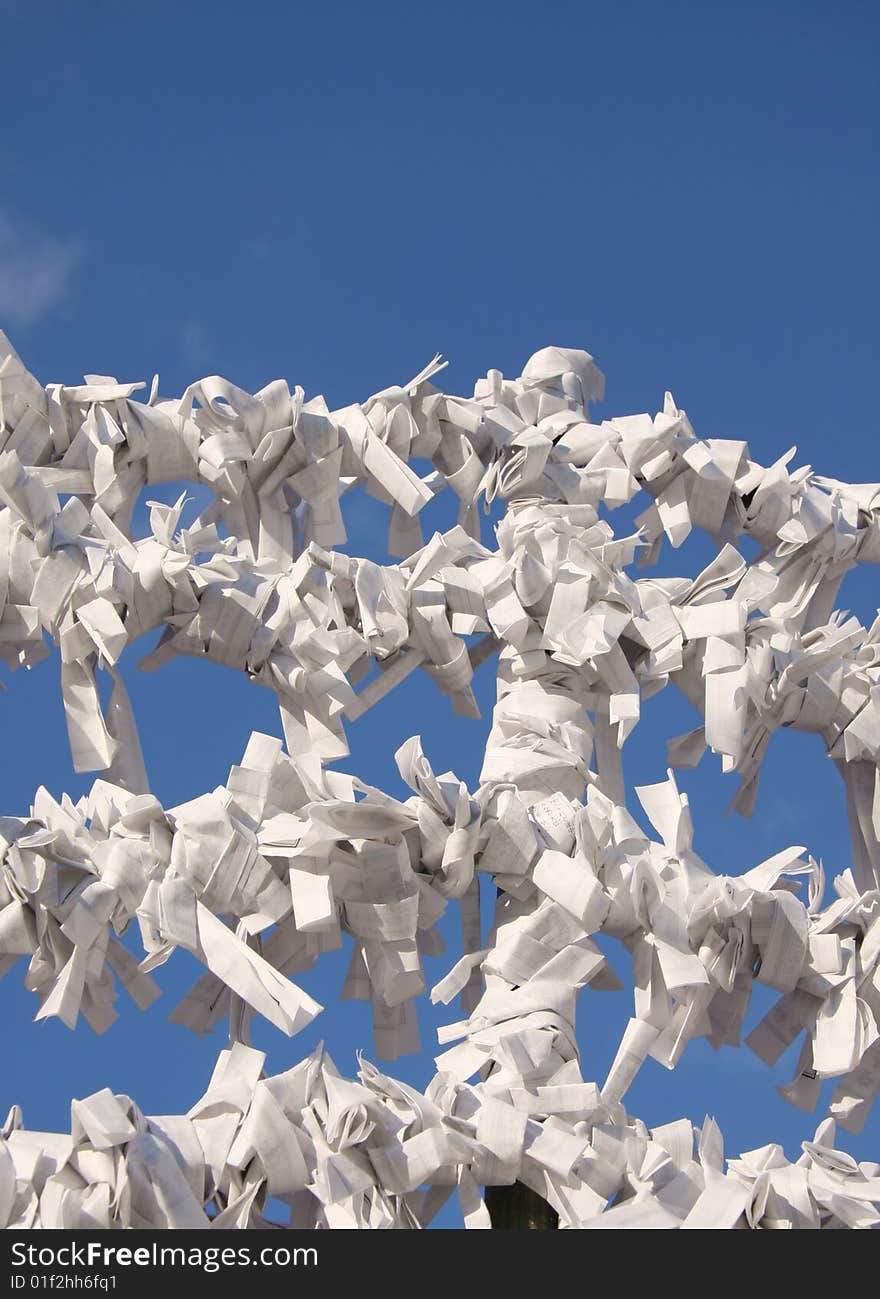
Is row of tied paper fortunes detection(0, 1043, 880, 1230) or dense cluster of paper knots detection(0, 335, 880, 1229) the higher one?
dense cluster of paper knots detection(0, 335, 880, 1229)

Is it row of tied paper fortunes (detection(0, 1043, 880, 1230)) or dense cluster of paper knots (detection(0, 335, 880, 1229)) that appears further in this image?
dense cluster of paper knots (detection(0, 335, 880, 1229))

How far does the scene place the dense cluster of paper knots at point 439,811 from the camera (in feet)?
11.4

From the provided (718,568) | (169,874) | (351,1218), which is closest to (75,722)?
(169,874)

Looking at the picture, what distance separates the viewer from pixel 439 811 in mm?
3805

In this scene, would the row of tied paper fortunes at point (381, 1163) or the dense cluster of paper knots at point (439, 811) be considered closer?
the row of tied paper fortunes at point (381, 1163)

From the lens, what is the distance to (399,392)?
4598mm

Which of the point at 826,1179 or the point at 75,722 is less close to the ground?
the point at 75,722

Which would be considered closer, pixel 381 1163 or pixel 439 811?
pixel 381 1163

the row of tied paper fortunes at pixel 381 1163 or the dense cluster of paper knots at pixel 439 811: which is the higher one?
the dense cluster of paper knots at pixel 439 811

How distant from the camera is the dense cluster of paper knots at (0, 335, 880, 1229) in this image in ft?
11.4

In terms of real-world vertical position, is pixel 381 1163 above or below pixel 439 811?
below

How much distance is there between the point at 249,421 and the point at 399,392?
38 centimetres
